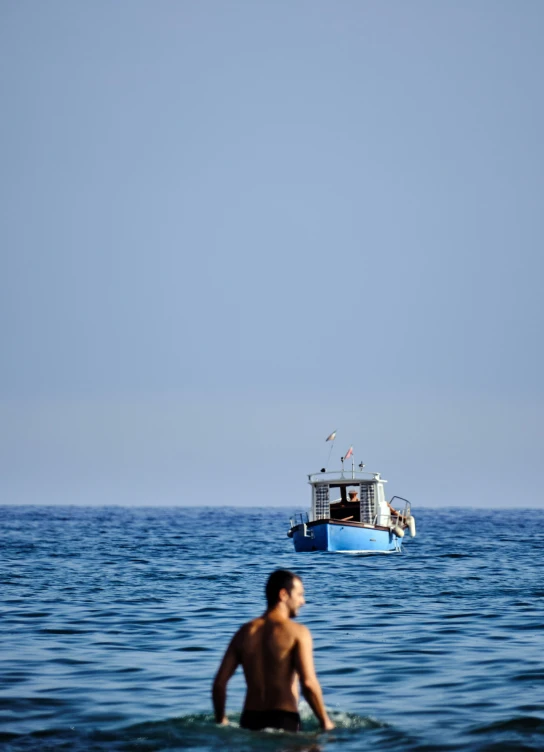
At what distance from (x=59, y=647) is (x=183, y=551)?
3546 centimetres

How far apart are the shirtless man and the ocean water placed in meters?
0.30

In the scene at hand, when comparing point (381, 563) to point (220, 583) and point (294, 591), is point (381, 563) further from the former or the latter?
point (294, 591)

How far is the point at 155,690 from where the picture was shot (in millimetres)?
14078

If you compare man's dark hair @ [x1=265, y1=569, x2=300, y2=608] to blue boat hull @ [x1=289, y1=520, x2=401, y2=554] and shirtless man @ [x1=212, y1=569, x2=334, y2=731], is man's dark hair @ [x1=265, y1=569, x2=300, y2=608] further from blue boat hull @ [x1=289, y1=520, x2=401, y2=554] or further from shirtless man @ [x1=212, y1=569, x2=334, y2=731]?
blue boat hull @ [x1=289, y1=520, x2=401, y2=554]

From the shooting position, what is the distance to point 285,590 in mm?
9234

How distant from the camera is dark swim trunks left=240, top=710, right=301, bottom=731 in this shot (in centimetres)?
965

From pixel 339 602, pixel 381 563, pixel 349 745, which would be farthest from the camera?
pixel 381 563

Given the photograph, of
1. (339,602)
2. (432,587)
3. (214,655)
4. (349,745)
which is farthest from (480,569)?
(349,745)

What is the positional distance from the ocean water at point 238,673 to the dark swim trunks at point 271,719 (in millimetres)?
146

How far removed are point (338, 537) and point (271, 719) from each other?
34.7 m

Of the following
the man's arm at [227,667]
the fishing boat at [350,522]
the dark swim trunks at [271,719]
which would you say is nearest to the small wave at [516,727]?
the dark swim trunks at [271,719]

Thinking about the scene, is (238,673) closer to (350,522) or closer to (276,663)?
(276,663)

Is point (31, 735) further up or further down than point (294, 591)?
further down

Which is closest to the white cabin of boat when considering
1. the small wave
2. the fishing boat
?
the fishing boat
